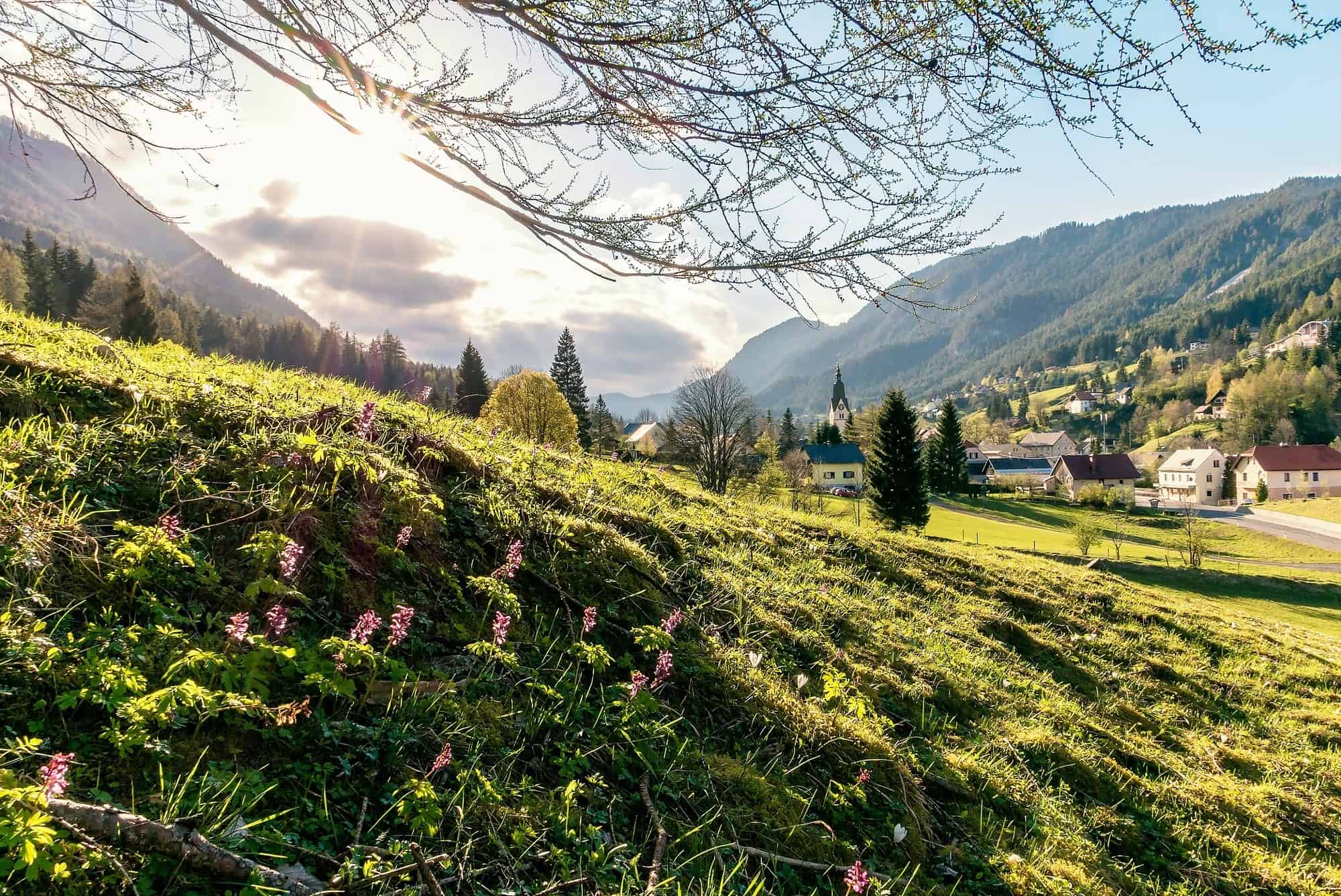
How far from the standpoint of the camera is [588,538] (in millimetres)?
4070

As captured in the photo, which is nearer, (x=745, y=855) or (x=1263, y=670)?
(x=745, y=855)

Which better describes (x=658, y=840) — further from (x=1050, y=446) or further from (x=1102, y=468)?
(x=1050, y=446)

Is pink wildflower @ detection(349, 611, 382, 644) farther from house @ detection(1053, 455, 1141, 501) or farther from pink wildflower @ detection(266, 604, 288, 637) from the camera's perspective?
house @ detection(1053, 455, 1141, 501)

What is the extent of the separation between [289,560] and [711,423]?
30.8 metres

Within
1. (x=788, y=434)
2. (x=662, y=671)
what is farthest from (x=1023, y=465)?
(x=662, y=671)

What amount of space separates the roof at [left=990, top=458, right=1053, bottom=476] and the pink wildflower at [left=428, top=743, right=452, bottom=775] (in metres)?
119

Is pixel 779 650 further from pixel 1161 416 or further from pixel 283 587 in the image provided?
pixel 1161 416

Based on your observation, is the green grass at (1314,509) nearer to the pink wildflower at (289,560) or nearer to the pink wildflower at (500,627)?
the pink wildflower at (500,627)

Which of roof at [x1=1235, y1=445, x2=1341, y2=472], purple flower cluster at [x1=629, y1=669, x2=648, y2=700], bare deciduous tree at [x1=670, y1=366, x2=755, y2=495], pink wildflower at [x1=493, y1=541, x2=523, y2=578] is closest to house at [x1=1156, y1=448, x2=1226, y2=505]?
roof at [x1=1235, y1=445, x2=1341, y2=472]

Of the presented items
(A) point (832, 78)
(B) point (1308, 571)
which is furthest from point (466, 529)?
(B) point (1308, 571)

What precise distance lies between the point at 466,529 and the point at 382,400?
232 cm

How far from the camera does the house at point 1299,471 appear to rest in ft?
273

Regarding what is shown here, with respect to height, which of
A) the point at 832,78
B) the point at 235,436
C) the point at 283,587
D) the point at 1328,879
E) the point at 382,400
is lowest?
the point at 1328,879

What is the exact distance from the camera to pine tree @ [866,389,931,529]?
37.8m
